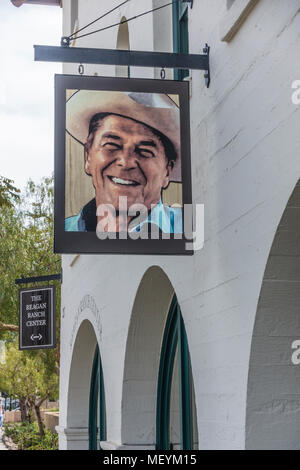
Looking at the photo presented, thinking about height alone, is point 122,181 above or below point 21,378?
above

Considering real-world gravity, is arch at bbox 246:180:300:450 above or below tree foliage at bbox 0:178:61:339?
below

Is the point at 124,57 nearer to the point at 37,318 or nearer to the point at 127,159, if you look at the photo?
the point at 127,159

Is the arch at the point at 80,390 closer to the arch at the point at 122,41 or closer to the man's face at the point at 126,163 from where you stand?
the arch at the point at 122,41

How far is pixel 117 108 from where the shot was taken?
16.0ft

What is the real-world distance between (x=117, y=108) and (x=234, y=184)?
0.96 m

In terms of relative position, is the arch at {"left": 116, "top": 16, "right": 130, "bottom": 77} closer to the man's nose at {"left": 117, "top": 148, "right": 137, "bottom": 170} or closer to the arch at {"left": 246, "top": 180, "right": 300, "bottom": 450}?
the man's nose at {"left": 117, "top": 148, "right": 137, "bottom": 170}

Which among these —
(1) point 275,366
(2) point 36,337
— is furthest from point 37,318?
(1) point 275,366

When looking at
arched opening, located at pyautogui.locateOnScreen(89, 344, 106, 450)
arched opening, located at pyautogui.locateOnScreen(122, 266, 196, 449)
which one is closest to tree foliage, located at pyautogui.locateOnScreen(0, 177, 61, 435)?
arched opening, located at pyautogui.locateOnScreen(89, 344, 106, 450)

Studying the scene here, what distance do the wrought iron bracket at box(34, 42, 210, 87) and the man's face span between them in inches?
20.3

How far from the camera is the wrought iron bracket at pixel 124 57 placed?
5.09 m

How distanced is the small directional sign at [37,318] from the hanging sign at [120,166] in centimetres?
775

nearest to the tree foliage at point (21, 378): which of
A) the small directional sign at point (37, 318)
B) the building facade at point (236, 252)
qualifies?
the small directional sign at point (37, 318)

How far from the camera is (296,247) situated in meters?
3.96

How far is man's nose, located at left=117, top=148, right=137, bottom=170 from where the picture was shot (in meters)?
4.82
